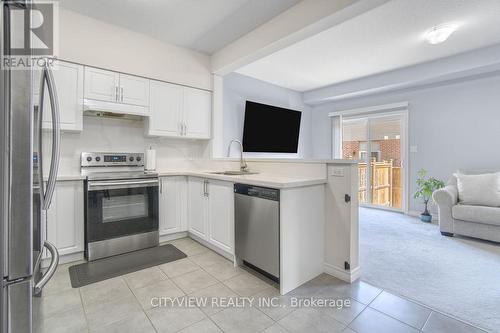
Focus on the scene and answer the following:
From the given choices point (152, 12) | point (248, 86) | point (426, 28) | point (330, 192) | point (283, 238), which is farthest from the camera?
point (248, 86)

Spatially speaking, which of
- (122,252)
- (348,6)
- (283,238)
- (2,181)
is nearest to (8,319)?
(2,181)

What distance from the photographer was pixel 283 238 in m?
1.95

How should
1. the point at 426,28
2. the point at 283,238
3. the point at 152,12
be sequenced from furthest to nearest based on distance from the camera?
the point at 426,28
the point at 152,12
the point at 283,238

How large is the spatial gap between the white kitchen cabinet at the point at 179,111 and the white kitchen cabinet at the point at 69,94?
0.77 metres

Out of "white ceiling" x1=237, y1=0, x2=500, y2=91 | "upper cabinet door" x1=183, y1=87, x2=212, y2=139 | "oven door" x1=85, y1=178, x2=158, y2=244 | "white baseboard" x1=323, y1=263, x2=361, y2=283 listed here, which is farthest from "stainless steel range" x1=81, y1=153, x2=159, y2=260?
"white ceiling" x1=237, y1=0, x2=500, y2=91

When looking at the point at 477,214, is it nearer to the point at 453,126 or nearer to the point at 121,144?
the point at 453,126

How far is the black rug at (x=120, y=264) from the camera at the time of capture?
223 centimetres

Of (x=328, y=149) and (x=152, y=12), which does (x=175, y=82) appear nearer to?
(x=152, y=12)

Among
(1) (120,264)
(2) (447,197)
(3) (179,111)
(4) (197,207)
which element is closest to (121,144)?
(3) (179,111)

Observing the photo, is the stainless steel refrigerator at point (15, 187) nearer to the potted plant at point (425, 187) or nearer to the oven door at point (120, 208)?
the oven door at point (120, 208)

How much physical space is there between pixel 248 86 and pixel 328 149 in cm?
253

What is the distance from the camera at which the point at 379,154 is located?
206 inches

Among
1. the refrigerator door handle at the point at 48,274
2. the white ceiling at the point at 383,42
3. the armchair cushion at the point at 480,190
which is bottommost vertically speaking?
the refrigerator door handle at the point at 48,274

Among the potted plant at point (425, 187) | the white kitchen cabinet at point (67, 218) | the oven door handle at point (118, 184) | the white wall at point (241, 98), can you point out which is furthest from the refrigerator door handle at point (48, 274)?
the potted plant at point (425, 187)
